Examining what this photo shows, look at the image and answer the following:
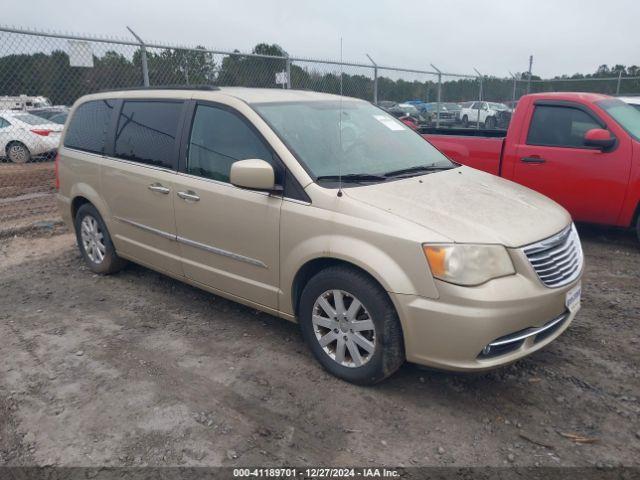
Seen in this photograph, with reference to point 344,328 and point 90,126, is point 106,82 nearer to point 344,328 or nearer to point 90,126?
point 90,126

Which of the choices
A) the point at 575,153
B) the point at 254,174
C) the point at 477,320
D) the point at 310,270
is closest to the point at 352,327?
the point at 310,270

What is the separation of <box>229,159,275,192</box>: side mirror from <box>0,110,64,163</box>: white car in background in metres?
11.1

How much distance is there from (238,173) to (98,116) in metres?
2.43

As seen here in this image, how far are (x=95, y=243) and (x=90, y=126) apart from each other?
1.13 m

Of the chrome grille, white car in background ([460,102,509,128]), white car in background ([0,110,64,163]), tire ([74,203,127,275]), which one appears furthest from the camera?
white car in background ([460,102,509,128])

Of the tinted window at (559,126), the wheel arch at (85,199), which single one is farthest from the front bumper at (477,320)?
the tinted window at (559,126)

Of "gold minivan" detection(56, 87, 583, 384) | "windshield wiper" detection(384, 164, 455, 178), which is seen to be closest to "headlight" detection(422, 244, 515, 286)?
"gold minivan" detection(56, 87, 583, 384)

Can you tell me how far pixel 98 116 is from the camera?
4953 millimetres

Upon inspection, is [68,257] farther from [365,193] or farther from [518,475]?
[518,475]

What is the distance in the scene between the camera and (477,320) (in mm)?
2693

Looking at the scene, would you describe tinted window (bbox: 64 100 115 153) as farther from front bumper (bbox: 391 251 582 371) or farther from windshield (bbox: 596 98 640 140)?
windshield (bbox: 596 98 640 140)

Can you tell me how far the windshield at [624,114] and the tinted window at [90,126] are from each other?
520 cm

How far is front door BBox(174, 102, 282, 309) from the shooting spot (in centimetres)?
348

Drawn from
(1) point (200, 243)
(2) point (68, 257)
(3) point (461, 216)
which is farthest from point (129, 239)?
(3) point (461, 216)
